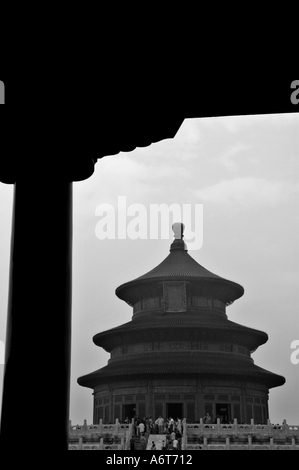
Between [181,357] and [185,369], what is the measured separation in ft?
A: 3.72

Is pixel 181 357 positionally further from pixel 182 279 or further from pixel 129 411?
pixel 182 279

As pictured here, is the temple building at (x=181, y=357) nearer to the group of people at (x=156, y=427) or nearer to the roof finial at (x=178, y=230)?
the roof finial at (x=178, y=230)

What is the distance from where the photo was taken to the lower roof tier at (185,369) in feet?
95.9

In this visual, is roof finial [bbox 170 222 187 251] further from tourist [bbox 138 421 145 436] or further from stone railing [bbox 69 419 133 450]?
stone railing [bbox 69 419 133 450]

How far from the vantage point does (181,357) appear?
99.3ft

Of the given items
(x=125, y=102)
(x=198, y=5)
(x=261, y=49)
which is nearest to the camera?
(x=198, y=5)

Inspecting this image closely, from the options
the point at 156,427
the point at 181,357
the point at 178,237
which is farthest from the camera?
the point at 178,237

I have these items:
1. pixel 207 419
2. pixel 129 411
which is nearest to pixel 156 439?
pixel 207 419

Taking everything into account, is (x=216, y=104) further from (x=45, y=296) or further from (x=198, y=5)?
(x=45, y=296)

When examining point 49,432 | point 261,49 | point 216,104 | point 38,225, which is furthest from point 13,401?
point 261,49

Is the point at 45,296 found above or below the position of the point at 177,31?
below

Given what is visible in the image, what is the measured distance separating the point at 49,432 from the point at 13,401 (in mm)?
229

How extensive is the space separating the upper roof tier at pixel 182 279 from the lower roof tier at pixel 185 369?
432cm
